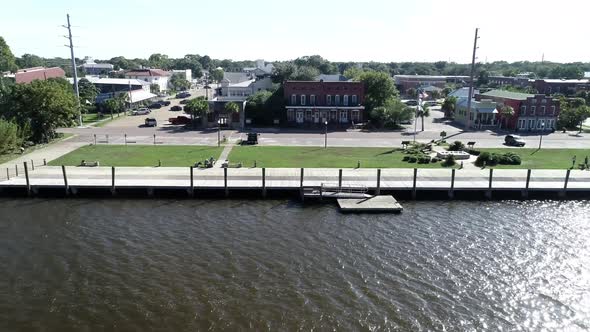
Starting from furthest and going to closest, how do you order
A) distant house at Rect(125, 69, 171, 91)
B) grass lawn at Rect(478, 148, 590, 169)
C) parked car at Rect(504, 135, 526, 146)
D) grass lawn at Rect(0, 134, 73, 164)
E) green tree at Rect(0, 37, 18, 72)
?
distant house at Rect(125, 69, 171, 91) → green tree at Rect(0, 37, 18, 72) → parked car at Rect(504, 135, 526, 146) → grass lawn at Rect(0, 134, 73, 164) → grass lawn at Rect(478, 148, 590, 169)

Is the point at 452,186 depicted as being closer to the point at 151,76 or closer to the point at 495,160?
the point at 495,160

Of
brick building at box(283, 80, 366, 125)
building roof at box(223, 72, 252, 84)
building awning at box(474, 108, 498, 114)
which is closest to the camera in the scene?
brick building at box(283, 80, 366, 125)

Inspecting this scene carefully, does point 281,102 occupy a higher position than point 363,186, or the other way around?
point 281,102

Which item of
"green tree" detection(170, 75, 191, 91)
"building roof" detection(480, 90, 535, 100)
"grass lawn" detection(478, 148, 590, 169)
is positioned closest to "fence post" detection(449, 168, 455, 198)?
"grass lawn" detection(478, 148, 590, 169)

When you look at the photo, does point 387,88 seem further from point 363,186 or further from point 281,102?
point 363,186

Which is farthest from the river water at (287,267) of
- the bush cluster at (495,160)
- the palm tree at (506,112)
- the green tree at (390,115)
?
the palm tree at (506,112)

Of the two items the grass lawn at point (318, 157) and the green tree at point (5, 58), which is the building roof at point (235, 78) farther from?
the green tree at point (5, 58)

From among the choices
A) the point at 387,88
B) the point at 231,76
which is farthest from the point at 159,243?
the point at 231,76

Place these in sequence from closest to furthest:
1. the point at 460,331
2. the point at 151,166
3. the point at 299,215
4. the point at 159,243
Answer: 1. the point at 460,331
2. the point at 159,243
3. the point at 299,215
4. the point at 151,166

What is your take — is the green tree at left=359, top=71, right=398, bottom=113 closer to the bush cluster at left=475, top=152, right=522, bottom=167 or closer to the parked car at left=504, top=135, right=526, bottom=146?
the parked car at left=504, top=135, right=526, bottom=146
